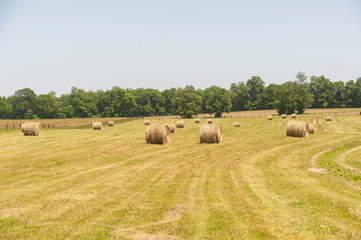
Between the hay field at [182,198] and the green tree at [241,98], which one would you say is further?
the green tree at [241,98]

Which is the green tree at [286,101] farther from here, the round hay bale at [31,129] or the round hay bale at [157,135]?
the round hay bale at [31,129]

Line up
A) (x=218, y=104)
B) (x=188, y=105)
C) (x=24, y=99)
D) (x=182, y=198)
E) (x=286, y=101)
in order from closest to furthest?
(x=182, y=198) → (x=286, y=101) → (x=188, y=105) → (x=218, y=104) → (x=24, y=99)

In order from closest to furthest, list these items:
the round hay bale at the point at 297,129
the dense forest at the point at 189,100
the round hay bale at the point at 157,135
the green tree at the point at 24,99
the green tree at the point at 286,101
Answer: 1. the round hay bale at the point at 157,135
2. the round hay bale at the point at 297,129
3. the green tree at the point at 286,101
4. the dense forest at the point at 189,100
5. the green tree at the point at 24,99

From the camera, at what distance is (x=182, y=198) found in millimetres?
9148

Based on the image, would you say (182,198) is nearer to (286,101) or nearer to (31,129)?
(31,129)

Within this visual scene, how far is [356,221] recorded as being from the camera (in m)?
6.88

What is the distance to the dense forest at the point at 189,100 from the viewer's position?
111625 millimetres

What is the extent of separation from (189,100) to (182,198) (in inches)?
4208

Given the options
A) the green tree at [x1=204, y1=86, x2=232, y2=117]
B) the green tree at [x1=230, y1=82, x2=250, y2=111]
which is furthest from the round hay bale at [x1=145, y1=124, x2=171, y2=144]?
the green tree at [x1=230, y1=82, x2=250, y2=111]

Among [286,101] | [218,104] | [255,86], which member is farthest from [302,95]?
[255,86]

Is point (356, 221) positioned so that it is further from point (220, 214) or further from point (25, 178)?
point (25, 178)

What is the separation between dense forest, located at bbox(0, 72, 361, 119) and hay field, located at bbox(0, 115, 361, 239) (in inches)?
3782

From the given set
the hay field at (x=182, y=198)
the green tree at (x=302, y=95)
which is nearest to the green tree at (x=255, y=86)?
the green tree at (x=302, y=95)

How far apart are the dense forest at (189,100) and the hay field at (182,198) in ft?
315
